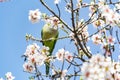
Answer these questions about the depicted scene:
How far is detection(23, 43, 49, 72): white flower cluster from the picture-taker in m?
5.43

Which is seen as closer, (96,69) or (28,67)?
(96,69)

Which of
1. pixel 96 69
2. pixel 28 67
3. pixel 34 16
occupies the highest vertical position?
pixel 34 16

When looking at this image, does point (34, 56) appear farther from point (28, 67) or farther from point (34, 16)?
point (34, 16)

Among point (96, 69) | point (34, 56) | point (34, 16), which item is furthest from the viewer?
point (34, 16)

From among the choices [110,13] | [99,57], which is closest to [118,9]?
[110,13]

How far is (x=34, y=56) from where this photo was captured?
5.50 m

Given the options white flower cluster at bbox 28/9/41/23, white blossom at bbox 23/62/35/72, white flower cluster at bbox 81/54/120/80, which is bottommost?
white flower cluster at bbox 81/54/120/80

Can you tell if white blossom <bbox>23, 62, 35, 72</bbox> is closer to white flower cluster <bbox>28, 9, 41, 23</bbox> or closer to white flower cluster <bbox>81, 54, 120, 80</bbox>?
white flower cluster <bbox>28, 9, 41, 23</bbox>

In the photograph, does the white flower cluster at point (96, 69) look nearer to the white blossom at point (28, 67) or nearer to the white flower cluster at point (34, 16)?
the white blossom at point (28, 67)

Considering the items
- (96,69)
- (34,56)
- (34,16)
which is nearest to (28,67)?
(34,56)

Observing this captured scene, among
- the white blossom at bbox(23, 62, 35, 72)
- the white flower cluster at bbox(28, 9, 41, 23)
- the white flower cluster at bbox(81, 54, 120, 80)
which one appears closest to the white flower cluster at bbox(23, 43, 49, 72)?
the white blossom at bbox(23, 62, 35, 72)

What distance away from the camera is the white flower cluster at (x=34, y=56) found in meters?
5.43

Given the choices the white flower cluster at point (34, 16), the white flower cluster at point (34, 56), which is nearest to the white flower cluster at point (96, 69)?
the white flower cluster at point (34, 56)

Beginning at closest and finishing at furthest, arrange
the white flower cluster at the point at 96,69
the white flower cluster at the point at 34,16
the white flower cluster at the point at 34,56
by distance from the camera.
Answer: the white flower cluster at the point at 96,69 < the white flower cluster at the point at 34,56 < the white flower cluster at the point at 34,16
